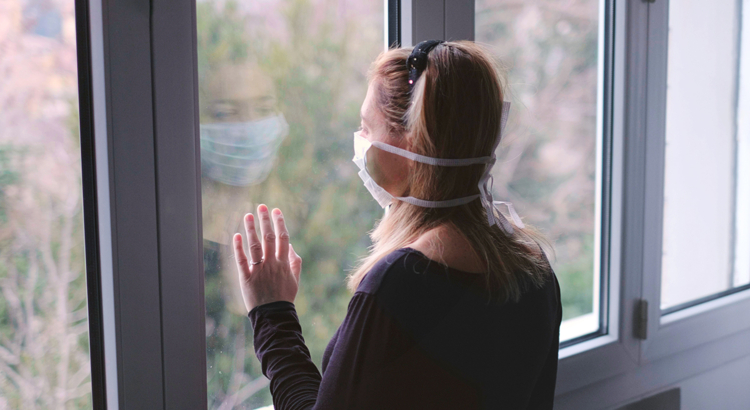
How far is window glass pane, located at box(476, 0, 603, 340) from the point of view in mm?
1483

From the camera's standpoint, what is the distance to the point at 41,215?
2.95 feet

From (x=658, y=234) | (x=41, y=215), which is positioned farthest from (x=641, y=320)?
(x=41, y=215)

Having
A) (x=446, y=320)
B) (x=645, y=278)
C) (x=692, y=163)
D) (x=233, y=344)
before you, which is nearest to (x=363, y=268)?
(x=446, y=320)

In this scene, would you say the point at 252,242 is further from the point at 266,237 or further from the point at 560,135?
the point at 560,135

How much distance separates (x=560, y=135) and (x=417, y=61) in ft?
2.90

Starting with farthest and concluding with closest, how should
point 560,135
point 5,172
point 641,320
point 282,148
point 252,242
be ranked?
point 641,320 < point 560,135 < point 282,148 < point 252,242 < point 5,172

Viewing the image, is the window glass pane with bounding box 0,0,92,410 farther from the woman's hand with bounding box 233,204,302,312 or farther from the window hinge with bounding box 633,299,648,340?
the window hinge with bounding box 633,299,648,340

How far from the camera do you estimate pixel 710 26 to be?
1.87 meters

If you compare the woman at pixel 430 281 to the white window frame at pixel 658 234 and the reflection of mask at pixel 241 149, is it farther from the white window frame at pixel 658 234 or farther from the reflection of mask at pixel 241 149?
the white window frame at pixel 658 234

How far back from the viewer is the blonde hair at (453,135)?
816 mm

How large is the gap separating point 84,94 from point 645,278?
1.55 m

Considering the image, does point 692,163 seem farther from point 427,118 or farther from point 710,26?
point 427,118

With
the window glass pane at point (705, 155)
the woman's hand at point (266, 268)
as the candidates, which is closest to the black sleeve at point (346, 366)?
the woman's hand at point (266, 268)

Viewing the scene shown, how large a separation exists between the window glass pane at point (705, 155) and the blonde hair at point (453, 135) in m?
1.17
